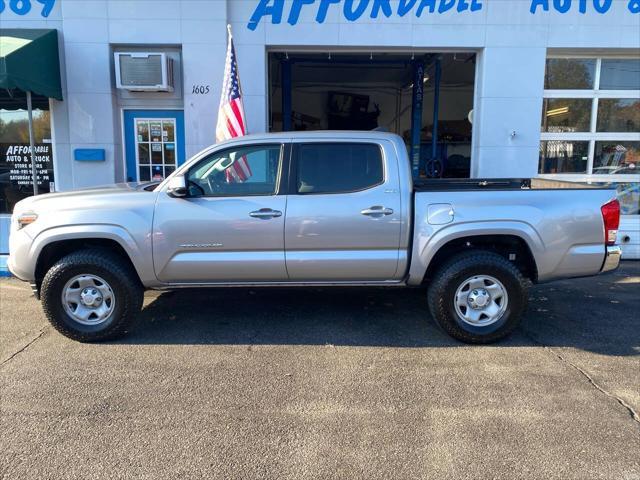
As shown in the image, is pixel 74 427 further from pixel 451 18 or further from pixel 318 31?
pixel 451 18

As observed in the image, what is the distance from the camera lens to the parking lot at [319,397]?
2916 millimetres

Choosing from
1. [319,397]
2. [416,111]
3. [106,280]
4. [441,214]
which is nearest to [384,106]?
[416,111]

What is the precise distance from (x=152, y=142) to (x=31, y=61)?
2.05 metres

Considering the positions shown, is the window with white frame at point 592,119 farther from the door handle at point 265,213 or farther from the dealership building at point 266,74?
the door handle at point 265,213

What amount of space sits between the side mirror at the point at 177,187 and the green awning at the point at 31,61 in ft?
13.2

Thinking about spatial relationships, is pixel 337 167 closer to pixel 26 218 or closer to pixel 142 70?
pixel 26 218

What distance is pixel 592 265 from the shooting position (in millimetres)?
4621

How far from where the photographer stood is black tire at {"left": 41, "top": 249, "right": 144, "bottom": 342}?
457 centimetres

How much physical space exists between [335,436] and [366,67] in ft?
37.3

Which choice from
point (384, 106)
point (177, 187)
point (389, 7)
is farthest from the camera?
point (384, 106)

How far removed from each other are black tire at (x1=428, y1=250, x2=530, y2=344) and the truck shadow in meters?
0.20

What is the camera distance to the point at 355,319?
17.5 feet

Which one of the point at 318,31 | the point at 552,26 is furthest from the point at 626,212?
the point at 318,31

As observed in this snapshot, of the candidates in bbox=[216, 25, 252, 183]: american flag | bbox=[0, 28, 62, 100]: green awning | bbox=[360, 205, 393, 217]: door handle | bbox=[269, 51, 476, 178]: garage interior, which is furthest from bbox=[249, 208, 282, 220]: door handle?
bbox=[269, 51, 476, 178]: garage interior
